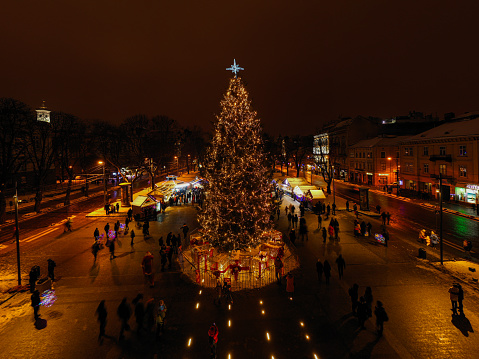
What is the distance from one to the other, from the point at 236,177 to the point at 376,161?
45822 millimetres

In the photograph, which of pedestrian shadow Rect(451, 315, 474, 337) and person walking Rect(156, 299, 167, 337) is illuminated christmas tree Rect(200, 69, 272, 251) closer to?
person walking Rect(156, 299, 167, 337)

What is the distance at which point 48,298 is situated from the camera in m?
12.0

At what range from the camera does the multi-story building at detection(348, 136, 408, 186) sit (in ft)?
158

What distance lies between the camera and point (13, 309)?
1123 cm

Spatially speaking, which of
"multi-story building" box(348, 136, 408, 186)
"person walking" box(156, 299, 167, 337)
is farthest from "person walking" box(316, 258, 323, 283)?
"multi-story building" box(348, 136, 408, 186)

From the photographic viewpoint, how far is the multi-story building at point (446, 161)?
3203 cm

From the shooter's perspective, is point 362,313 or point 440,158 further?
point 440,158

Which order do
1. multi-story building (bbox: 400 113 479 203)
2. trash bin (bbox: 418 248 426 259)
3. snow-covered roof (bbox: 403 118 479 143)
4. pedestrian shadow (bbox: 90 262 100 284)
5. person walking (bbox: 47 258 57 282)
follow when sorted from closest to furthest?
person walking (bbox: 47 258 57 282), pedestrian shadow (bbox: 90 262 100 284), trash bin (bbox: 418 248 426 259), multi-story building (bbox: 400 113 479 203), snow-covered roof (bbox: 403 118 479 143)

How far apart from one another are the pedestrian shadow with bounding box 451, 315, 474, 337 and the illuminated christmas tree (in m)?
8.60

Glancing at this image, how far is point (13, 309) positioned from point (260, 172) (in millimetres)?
12573

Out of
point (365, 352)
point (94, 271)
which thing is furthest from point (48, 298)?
point (365, 352)

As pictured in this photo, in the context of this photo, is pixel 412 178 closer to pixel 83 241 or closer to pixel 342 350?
pixel 342 350

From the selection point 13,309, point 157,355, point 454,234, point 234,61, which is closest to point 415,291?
point 157,355

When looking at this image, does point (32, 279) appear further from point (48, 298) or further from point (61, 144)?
point (61, 144)
